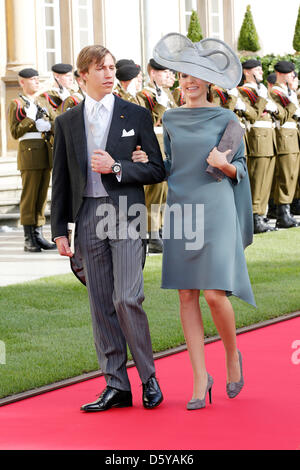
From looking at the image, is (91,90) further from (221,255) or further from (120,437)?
(120,437)

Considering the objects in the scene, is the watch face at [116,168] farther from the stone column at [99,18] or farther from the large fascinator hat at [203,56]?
the stone column at [99,18]

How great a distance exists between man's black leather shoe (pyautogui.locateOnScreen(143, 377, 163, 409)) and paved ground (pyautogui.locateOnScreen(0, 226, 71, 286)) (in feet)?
15.5

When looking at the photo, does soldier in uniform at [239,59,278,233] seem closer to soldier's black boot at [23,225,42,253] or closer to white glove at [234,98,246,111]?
white glove at [234,98,246,111]

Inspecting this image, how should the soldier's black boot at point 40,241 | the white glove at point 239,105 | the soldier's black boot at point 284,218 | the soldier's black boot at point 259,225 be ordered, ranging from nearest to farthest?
1. the soldier's black boot at point 40,241
2. the white glove at point 239,105
3. the soldier's black boot at point 259,225
4. the soldier's black boot at point 284,218

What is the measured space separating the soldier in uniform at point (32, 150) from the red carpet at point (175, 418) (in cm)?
619

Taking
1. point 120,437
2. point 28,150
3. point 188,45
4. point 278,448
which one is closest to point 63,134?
point 188,45

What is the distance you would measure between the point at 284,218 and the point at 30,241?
3536 mm

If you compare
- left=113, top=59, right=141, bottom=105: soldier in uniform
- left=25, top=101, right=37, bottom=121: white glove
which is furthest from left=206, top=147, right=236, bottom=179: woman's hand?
left=25, top=101, right=37, bottom=121: white glove

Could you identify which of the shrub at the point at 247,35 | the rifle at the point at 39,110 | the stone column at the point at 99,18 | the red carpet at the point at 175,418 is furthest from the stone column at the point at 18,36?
the red carpet at the point at 175,418

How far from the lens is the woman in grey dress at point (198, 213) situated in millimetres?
5668

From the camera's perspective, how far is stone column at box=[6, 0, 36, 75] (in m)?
19.2

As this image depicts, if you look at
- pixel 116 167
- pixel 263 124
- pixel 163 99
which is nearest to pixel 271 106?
pixel 263 124

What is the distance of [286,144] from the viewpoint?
14.8 meters

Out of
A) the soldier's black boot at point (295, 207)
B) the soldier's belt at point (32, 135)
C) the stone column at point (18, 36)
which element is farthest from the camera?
the stone column at point (18, 36)
